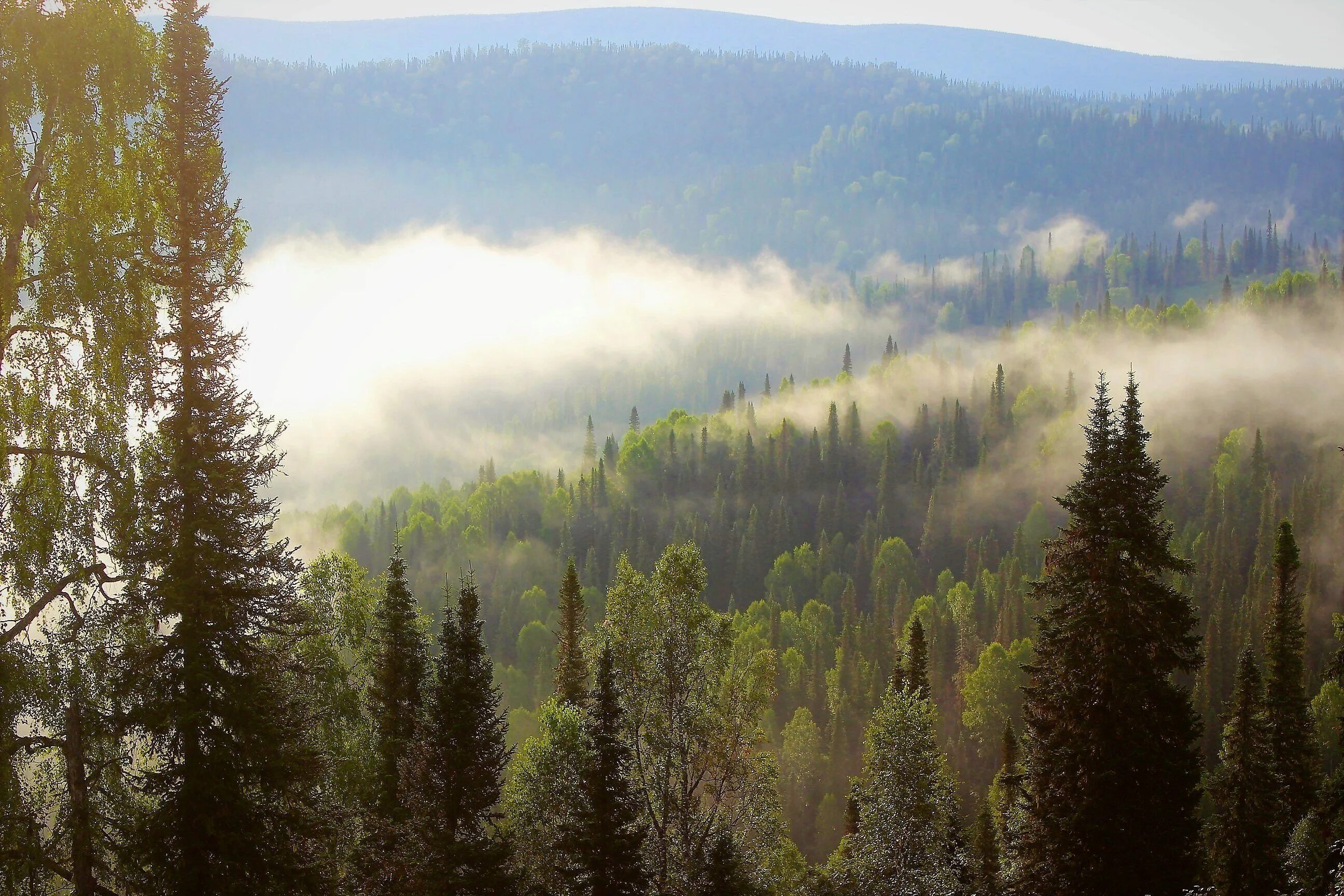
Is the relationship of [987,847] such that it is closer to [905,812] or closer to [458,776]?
[905,812]

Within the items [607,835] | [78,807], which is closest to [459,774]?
[607,835]

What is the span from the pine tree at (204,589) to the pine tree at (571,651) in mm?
20645

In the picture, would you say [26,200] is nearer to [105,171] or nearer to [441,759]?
[105,171]

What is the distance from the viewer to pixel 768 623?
530 feet

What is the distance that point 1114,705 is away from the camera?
25.4m

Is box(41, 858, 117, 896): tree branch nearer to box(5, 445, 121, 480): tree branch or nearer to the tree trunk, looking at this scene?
the tree trunk

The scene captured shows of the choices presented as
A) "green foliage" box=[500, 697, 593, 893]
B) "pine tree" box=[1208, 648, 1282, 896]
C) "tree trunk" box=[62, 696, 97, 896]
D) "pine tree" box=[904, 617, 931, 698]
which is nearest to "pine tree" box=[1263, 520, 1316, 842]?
"pine tree" box=[1208, 648, 1282, 896]

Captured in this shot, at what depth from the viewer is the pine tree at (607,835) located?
27.6 m

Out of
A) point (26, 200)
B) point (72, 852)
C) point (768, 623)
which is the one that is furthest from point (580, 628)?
point (768, 623)

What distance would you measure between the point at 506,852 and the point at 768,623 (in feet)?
444

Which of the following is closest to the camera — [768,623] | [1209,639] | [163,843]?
[163,843]

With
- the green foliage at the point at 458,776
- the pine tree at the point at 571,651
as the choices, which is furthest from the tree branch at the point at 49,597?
the pine tree at the point at 571,651

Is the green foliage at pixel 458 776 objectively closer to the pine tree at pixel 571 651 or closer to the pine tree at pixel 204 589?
the pine tree at pixel 204 589

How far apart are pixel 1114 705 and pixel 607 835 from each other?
42.6ft
